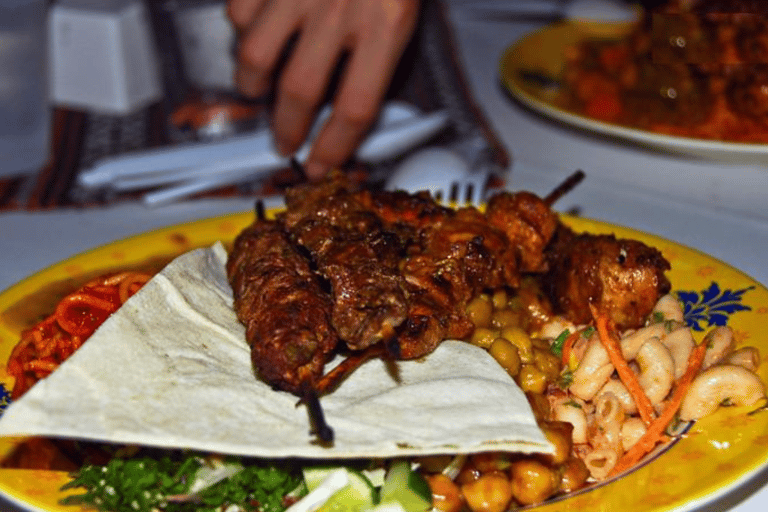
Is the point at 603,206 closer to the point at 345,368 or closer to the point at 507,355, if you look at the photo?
the point at 507,355

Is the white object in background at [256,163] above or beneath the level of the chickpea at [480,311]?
beneath

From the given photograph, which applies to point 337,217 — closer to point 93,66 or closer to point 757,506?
point 757,506

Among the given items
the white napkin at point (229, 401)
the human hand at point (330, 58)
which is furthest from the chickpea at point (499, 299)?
the human hand at point (330, 58)

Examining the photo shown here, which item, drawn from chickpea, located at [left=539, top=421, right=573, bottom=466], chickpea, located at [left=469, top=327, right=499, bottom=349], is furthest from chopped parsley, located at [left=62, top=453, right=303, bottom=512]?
chickpea, located at [left=469, top=327, right=499, bottom=349]

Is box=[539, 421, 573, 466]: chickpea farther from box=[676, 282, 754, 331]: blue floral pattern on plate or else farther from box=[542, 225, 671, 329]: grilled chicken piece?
box=[676, 282, 754, 331]: blue floral pattern on plate

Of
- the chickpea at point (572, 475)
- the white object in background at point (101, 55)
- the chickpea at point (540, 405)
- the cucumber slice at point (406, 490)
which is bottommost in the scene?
the white object in background at point (101, 55)

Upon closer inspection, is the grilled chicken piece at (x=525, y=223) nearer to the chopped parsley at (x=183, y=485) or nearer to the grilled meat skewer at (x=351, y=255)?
the grilled meat skewer at (x=351, y=255)

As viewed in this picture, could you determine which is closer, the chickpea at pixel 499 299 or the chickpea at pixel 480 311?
the chickpea at pixel 480 311
